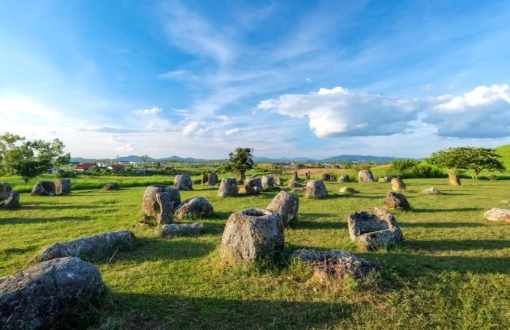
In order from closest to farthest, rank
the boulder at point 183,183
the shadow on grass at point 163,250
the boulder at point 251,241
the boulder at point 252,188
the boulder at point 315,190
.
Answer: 1. the boulder at point 251,241
2. the shadow on grass at point 163,250
3. the boulder at point 315,190
4. the boulder at point 252,188
5. the boulder at point 183,183

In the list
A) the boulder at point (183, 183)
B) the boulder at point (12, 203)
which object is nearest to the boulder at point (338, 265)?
the boulder at point (12, 203)

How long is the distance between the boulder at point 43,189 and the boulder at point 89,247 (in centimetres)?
2238

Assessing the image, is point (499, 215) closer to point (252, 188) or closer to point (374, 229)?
point (374, 229)

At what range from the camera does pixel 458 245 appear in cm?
979

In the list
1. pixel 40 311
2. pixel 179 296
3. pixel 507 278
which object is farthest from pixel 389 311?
pixel 40 311

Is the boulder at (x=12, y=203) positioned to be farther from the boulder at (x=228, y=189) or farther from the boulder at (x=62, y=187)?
the boulder at (x=228, y=189)

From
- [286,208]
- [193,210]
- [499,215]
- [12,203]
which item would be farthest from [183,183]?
[499,215]

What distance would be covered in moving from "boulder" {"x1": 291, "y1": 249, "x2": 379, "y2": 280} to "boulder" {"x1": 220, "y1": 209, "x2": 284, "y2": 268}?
0.72m

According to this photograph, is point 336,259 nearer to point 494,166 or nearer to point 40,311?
point 40,311

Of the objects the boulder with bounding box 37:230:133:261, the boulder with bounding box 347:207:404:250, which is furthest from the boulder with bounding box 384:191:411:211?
the boulder with bounding box 37:230:133:261

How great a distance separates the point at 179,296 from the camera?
21.3 feet

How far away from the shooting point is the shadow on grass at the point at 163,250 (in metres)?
9.13

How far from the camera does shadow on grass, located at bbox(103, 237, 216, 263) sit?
360 inches

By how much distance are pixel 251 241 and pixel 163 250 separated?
3.57 meters
